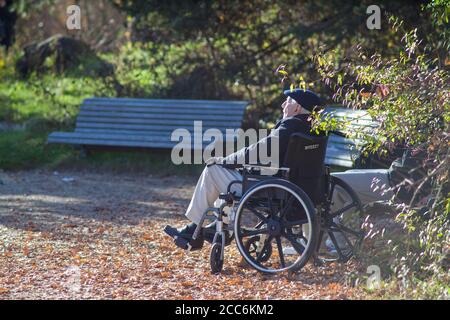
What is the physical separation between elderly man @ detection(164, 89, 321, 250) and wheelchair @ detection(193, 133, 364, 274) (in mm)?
79

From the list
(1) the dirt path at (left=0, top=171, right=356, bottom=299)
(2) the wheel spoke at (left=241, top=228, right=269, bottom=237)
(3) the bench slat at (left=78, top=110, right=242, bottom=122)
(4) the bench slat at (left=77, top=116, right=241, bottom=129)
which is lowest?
(1) the dirt path at (left=0, top=171, right=356, bottom=299)

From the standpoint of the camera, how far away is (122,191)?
33.2 ft

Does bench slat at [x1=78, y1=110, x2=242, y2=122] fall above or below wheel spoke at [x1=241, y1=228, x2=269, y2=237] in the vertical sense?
above

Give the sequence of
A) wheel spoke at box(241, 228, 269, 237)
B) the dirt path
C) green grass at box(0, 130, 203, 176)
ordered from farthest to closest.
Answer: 1. green grass at box(0, 130, 203, 176)
2. wheel spoke at box(241, 228, 269, 237)
3. the dirt path

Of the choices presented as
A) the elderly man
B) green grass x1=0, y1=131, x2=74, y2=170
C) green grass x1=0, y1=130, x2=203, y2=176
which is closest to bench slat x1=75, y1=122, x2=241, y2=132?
green grass x1=0, y1=130, x2=203, y2=176

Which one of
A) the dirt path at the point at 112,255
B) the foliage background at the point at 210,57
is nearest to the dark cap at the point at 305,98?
the dirt path at the point at 112,255

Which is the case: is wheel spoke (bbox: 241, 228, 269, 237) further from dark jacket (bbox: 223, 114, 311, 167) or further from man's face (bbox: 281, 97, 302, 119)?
man's face (bbox: 281, 97, 302, 119)

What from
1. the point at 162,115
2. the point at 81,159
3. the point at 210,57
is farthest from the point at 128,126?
the point at 210,57

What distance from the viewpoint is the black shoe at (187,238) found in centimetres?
643

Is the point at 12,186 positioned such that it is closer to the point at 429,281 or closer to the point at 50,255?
the point at 50,255

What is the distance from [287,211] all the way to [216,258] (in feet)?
2.04

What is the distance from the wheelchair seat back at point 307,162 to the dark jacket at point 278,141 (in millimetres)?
78

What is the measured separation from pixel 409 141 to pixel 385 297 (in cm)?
111

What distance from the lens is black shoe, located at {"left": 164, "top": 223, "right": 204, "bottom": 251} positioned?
21.1 feet
